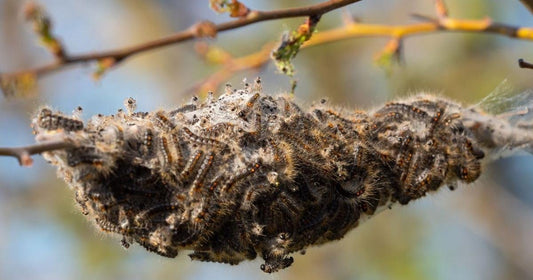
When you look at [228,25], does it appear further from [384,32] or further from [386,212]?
[386,212]

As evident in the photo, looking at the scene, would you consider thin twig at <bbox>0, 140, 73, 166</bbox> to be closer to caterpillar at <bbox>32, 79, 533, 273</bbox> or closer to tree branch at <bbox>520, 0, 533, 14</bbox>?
caterpillar at <bbox>32, 79, 533, 273</bbox>

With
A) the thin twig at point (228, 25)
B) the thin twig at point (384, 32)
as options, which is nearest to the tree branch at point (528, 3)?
the thin twig at point (384, 32)

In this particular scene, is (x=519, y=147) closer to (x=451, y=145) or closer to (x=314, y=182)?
(x=451, y=145)

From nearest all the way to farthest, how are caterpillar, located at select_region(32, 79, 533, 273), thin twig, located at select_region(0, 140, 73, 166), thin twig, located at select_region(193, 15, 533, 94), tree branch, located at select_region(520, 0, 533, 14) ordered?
1. thin twig, located at select_region(0, 140, 73, 166)
2. caterpillar, located at select_region(32, 79, 533, 273)
3. tree branch, located at select_region(520, 0, 533, 14)
4. thin twig, located at select_region(193, 15, 533, 94)

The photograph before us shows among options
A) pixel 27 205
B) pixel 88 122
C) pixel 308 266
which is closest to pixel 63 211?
pixel 27 205

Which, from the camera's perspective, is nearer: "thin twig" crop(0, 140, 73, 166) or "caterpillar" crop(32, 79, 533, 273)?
"thin twig" crop(0, 140, 73, 166)

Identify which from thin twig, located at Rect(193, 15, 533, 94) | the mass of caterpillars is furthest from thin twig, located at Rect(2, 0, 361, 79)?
thin twig, located at Rect(193, 15, 533, 94)

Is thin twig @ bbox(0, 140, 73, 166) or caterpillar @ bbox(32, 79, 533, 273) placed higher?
thin twig @ bbox(0, 140, 73, 166)

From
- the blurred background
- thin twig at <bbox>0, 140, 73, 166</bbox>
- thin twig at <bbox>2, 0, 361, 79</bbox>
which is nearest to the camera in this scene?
thin twig at <bbox>0, 140, 73, 166</bbox>
